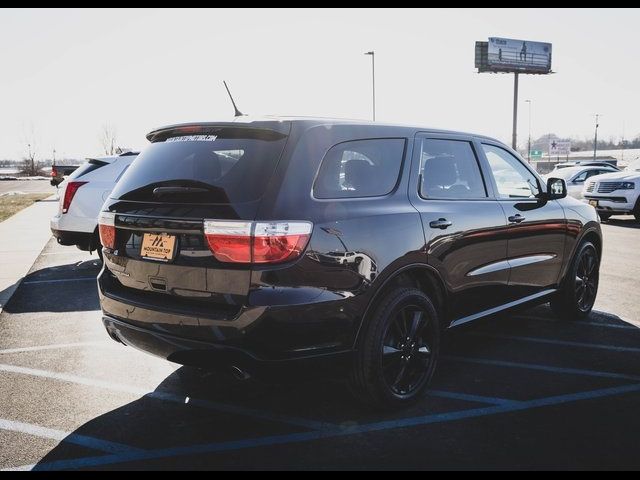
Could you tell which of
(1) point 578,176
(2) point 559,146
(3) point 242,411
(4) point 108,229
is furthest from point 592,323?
(2) point 559,146

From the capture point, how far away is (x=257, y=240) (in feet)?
9.83

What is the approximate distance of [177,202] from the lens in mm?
3301

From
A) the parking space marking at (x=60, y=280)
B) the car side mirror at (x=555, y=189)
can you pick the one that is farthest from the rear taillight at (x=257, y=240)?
the parking space marking at (x=60, y=280)

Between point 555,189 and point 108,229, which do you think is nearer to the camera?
point 108,229

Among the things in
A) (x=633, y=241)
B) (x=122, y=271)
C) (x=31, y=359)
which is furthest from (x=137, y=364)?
(x=633, y=241)

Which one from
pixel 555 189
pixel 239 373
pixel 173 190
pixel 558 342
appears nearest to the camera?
pixel 239 373

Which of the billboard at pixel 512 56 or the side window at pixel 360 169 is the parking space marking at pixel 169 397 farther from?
the billboard at pixel 512 56

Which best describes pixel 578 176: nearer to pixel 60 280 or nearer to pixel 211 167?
pixel 60 280

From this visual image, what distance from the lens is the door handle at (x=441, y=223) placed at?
3840mm

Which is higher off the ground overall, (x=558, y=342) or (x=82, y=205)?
(x=82, y=205)

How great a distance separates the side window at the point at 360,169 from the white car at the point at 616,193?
1339cm

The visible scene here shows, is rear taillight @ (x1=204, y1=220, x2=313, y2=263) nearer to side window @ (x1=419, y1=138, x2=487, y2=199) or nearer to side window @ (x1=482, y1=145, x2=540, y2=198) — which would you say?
side window @ (x1=419, y1=138, x2=487, y2=199)

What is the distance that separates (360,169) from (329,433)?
1.51m

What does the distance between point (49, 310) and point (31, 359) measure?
175cm
